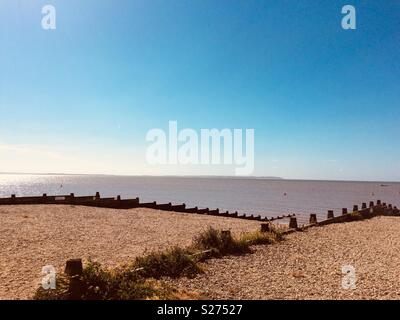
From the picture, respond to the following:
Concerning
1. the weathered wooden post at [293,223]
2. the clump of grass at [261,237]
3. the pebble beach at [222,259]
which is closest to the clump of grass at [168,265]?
the pebble beach at [222,259]

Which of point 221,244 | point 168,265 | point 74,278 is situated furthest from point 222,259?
point 74,278

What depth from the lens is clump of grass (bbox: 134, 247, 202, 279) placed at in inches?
→ 344

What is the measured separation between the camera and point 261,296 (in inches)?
288

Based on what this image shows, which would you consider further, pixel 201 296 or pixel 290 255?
pixel 290 255

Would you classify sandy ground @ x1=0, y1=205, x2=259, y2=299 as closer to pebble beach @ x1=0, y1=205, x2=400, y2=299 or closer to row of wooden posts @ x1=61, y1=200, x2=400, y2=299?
pebble beach @ x1=0, y1=205, x2=400, y2=299

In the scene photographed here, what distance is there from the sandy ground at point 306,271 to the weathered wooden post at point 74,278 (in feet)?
7.80

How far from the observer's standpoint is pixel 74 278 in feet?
22.2

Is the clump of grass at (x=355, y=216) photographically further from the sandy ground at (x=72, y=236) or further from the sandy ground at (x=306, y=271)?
the sandy ground at (x=72, y=236)

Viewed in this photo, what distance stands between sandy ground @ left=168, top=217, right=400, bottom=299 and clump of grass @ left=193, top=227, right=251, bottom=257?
1.78 feet
